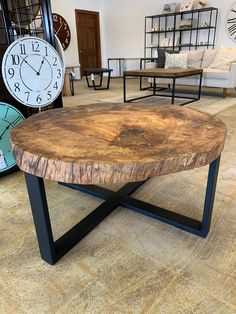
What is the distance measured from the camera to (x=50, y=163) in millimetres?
741

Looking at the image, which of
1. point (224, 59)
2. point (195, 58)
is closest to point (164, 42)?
point (195, 58)

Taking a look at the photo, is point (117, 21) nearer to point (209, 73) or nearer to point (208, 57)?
point (208, 57)

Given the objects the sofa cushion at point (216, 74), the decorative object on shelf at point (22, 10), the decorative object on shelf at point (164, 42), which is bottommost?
the sofa cushion at point (216, 74)

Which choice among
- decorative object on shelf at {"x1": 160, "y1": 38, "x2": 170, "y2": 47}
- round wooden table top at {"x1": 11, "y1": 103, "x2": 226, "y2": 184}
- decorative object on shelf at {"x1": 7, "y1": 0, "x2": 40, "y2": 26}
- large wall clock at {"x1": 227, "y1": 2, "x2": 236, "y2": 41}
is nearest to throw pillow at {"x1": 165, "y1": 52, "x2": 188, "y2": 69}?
large wall clock at {"x1": 227, "y1": 2, "x2": 236, "y2": 41}

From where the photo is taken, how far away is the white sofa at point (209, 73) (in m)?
4.27

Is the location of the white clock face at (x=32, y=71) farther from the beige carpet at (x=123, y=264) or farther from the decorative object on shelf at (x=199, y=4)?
the decorative object on shelf at (x=199, y=4)

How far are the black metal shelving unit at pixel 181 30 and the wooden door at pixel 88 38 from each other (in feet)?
6.28

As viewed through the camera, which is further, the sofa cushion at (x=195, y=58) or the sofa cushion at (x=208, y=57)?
the sofa cushion at (x=195, y=58)

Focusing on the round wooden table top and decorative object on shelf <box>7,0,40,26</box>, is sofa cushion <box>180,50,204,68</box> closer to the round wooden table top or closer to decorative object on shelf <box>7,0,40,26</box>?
decorative object on shelf <box>7,0,40,26</box>

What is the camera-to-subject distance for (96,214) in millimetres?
1351

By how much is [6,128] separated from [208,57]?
468 centimetres

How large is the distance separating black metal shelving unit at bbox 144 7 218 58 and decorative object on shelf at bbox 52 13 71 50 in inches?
97.5

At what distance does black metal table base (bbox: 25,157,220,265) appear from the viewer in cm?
96

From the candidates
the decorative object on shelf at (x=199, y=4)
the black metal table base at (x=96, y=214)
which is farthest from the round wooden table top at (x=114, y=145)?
the decorative object on shelf at (x=199, y=4)
